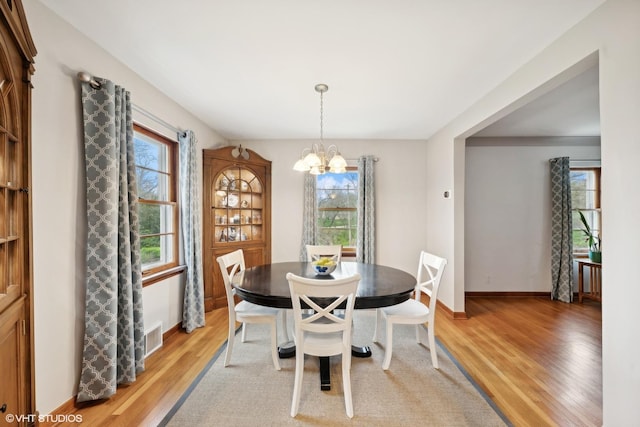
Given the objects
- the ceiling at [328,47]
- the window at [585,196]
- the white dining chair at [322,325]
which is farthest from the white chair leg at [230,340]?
the window at [585,196]

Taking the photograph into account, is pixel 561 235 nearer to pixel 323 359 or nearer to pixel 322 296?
pixel 323 359

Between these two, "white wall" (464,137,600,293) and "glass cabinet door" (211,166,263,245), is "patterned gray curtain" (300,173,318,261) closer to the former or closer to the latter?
"glass cabinet door" (211,166,263,245)

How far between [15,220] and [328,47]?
6.69 feet

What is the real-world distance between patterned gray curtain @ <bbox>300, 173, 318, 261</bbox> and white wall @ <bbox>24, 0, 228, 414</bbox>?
2767 mm

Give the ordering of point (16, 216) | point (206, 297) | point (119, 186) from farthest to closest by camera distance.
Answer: point (206, 297) → point (119, 186) → point (16, 216)

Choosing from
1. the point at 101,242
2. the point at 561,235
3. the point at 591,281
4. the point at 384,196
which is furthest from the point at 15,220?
the point at 591,281

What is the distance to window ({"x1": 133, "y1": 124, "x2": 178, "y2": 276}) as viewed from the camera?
8.76 ft

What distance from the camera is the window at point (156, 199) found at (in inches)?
105

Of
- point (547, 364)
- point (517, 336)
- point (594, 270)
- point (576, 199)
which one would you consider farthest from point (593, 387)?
point (576, 199)

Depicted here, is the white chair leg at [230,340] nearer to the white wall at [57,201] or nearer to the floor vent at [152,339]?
the floor vent at [152,339]

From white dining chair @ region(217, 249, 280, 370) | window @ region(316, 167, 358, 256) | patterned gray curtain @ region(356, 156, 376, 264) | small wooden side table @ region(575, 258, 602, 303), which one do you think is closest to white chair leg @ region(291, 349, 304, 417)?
white dining chair @ region(217, 249, 280, 370)

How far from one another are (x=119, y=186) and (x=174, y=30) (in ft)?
3.77

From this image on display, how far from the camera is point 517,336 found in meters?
2.93

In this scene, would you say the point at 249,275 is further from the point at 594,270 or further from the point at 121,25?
the point at 594,270
